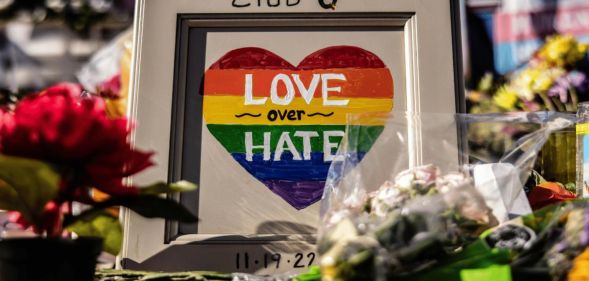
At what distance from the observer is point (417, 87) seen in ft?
2.74

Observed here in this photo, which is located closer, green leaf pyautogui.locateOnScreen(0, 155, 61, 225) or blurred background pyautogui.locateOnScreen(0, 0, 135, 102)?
green leaf pyautogui.locateOnScreen(0, 155, 61, 225)

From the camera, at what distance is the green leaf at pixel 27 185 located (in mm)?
549

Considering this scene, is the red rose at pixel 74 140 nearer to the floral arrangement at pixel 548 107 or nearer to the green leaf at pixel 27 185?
the green leaf at pixel 27 185

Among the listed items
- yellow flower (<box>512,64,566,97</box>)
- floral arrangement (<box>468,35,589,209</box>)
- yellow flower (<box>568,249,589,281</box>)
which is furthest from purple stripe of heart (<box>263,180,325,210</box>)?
yellow flower (<box>512,64,566,97</box>)

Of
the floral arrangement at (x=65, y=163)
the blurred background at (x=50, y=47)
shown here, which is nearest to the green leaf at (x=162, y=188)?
the floral arrangement at (x=65, y=163)

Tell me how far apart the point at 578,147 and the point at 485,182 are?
21 cm

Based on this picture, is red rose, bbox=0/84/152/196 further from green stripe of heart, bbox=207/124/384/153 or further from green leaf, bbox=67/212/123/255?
green stripe of heart, bbox=207/124/384/153

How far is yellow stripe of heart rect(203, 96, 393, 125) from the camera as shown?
0.85m

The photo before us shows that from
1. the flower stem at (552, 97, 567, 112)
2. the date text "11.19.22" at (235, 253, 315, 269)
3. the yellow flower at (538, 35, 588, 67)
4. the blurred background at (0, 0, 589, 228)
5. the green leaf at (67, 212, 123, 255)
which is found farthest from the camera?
the blurred background at (0, 0, 589, 228)

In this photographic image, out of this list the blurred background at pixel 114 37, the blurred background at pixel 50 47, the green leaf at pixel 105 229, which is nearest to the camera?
the green leaf at pixel 105 229

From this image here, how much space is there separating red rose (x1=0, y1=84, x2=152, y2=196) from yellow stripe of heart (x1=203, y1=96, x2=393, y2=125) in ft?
0.84

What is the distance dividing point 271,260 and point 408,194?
0.86ft

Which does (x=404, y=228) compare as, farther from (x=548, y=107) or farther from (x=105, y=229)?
(x=548, y=107)

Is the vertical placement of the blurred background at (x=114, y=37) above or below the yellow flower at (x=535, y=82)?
above
